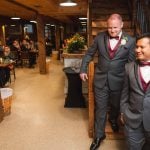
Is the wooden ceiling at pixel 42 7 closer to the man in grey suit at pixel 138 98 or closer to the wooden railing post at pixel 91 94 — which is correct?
the wooden railing post at pixel 91 94

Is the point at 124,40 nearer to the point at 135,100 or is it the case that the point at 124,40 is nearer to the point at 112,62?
the point at 112,62

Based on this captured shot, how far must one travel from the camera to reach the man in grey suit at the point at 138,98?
2119 millimetres

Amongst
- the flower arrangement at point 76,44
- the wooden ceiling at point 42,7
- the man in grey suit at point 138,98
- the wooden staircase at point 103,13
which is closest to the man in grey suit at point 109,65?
the man in grey suit at point 138,98

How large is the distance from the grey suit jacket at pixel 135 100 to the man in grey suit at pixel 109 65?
1.91 feet

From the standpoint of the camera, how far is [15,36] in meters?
15.5

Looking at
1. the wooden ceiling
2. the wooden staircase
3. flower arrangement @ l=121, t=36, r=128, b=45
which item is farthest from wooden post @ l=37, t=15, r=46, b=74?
flower arrangement @ l=121, t=36, r=128, b=45

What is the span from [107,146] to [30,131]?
4.12ft

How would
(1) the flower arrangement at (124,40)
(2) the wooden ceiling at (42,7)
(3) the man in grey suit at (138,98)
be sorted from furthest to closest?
(2) the wooden ceiling at (42,7), (1) the flower arrangement at (124,40), (3) the man in grey suit at (138,98)

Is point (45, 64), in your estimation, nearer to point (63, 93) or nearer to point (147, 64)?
point (63, 93)

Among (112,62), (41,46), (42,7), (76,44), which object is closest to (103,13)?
(76,44)

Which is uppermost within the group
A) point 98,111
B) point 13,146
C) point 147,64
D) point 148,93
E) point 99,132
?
point 147,64

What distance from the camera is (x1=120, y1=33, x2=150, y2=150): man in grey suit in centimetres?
212

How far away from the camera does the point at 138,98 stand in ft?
7.13

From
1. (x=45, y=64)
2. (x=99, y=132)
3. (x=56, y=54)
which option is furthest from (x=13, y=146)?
(x=56, y=54)
